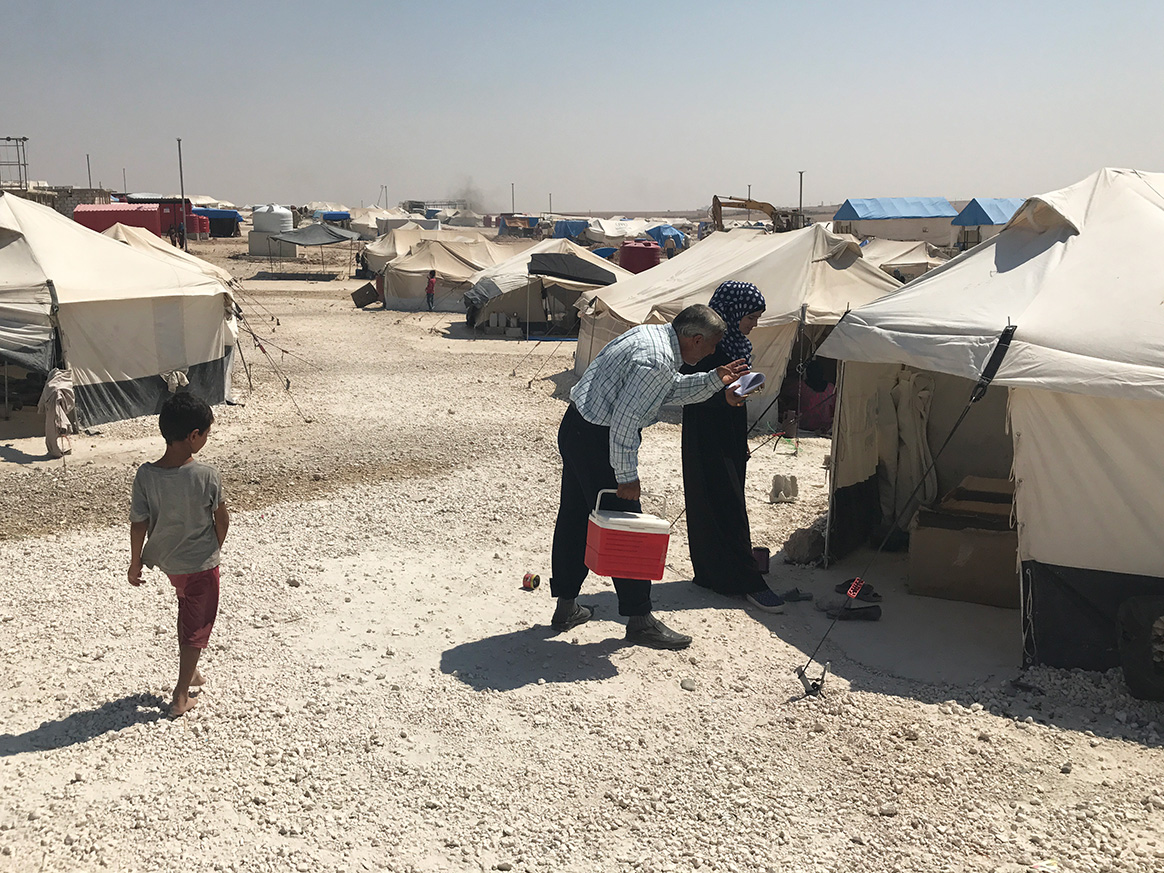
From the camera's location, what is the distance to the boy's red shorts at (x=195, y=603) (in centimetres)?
417

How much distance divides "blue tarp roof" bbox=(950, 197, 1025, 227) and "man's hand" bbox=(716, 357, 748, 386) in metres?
39.4

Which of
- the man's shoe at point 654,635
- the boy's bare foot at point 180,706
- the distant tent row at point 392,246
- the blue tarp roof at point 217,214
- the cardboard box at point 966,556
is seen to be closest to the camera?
the boy's bare foot at point 180,706

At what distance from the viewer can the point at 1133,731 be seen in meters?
4.25

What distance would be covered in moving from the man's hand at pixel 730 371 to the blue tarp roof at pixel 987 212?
129 feet

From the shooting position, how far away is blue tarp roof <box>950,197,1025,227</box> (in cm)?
4034

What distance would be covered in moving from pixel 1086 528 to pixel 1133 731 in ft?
3.26

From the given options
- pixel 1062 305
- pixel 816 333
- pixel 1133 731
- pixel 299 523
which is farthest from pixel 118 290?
pixel 1133 731

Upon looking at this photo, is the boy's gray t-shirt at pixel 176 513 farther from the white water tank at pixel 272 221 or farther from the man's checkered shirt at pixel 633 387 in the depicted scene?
the white water tank at pixel 272 221

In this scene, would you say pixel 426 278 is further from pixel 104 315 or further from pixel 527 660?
pixel 527 660

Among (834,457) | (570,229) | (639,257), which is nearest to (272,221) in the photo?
(570,229)

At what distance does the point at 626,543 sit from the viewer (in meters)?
4.64

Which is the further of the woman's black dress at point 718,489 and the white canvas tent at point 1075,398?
the woman's black dress at point 718,489

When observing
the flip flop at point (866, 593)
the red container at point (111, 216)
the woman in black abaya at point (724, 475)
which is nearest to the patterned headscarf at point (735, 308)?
the woman in black abaya at point (724, 475)

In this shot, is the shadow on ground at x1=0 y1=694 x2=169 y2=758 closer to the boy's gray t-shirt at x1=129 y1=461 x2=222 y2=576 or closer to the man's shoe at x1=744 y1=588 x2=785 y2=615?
the boy's gray t-shirt at x1=129 y1=461 x2=222 y2=576
